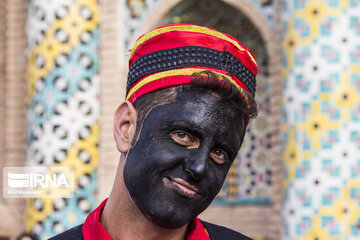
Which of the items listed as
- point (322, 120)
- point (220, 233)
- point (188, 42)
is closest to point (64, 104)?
point (322, 120)

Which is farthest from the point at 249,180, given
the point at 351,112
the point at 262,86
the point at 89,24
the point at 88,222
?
the point at 88,222

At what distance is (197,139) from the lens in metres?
1.32

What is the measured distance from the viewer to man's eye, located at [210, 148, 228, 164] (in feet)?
4.36

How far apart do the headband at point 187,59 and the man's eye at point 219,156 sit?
0.12 metres

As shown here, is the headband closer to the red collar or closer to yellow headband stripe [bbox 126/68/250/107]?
yellow headband stripe [bbox 126/68/250/107]

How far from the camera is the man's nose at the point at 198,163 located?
1.28m

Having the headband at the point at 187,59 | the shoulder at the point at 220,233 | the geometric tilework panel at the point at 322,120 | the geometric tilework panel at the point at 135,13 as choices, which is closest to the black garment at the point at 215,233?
the shoulder at the point at 220,233

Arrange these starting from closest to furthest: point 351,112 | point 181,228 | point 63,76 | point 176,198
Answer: point 176,198 < point 181,228 < point 351,112 < point 63,76

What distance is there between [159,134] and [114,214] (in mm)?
217

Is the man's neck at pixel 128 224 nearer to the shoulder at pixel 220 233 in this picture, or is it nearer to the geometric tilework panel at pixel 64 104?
the shoulder at pixel 220 233

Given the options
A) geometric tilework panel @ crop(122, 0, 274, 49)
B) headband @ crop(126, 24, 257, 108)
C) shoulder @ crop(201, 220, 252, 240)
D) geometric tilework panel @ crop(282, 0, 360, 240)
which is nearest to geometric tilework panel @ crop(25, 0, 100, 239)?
geometric tilework panel @ crop(122, 0, 274, 49)

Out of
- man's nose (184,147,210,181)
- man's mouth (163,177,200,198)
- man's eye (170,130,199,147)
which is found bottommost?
man's mouth (163,177,200,198)

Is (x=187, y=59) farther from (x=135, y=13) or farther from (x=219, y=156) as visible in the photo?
(x=135, y=13)

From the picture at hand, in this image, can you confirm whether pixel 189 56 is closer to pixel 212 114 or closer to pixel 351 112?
pixel 212 114
